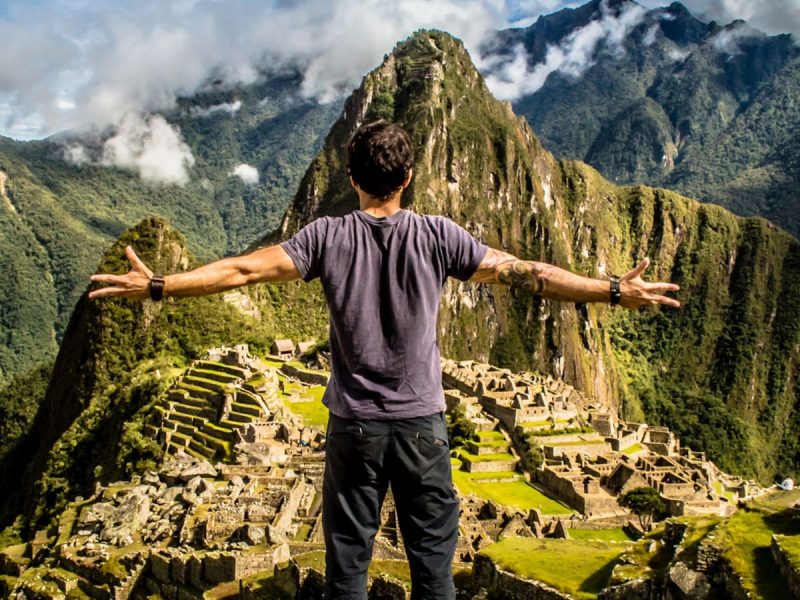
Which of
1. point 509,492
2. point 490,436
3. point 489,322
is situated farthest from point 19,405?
point 489,322

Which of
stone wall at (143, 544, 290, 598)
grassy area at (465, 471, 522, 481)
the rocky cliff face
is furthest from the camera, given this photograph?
the rocky cliff face

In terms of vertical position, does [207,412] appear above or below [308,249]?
below

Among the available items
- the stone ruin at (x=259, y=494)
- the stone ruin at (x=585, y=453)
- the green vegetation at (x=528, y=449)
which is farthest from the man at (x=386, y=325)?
the green vegetation at (x=528, y=449)

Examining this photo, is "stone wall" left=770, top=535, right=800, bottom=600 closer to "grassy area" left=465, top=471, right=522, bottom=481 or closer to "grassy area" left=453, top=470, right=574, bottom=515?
"grassy area" left=453, top=470, right=574, bottom=515

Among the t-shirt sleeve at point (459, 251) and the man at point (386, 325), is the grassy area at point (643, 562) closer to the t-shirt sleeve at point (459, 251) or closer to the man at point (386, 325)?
the man at point (386, 325)

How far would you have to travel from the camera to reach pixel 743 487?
48500 mm

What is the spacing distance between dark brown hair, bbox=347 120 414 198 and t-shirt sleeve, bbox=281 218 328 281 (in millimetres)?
449

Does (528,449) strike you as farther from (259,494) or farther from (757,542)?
(757,542)

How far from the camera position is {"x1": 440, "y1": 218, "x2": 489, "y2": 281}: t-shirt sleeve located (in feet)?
19.2

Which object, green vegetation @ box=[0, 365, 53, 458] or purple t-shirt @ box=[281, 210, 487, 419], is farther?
green vegetation @ box=[0, 365, 53, 458]

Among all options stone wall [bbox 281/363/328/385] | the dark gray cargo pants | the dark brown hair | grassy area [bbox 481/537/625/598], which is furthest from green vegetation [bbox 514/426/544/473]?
the dark brown hair

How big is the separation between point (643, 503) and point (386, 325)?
93.8 ft

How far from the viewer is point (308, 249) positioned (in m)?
5.71

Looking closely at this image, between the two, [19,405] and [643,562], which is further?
[19,405]
